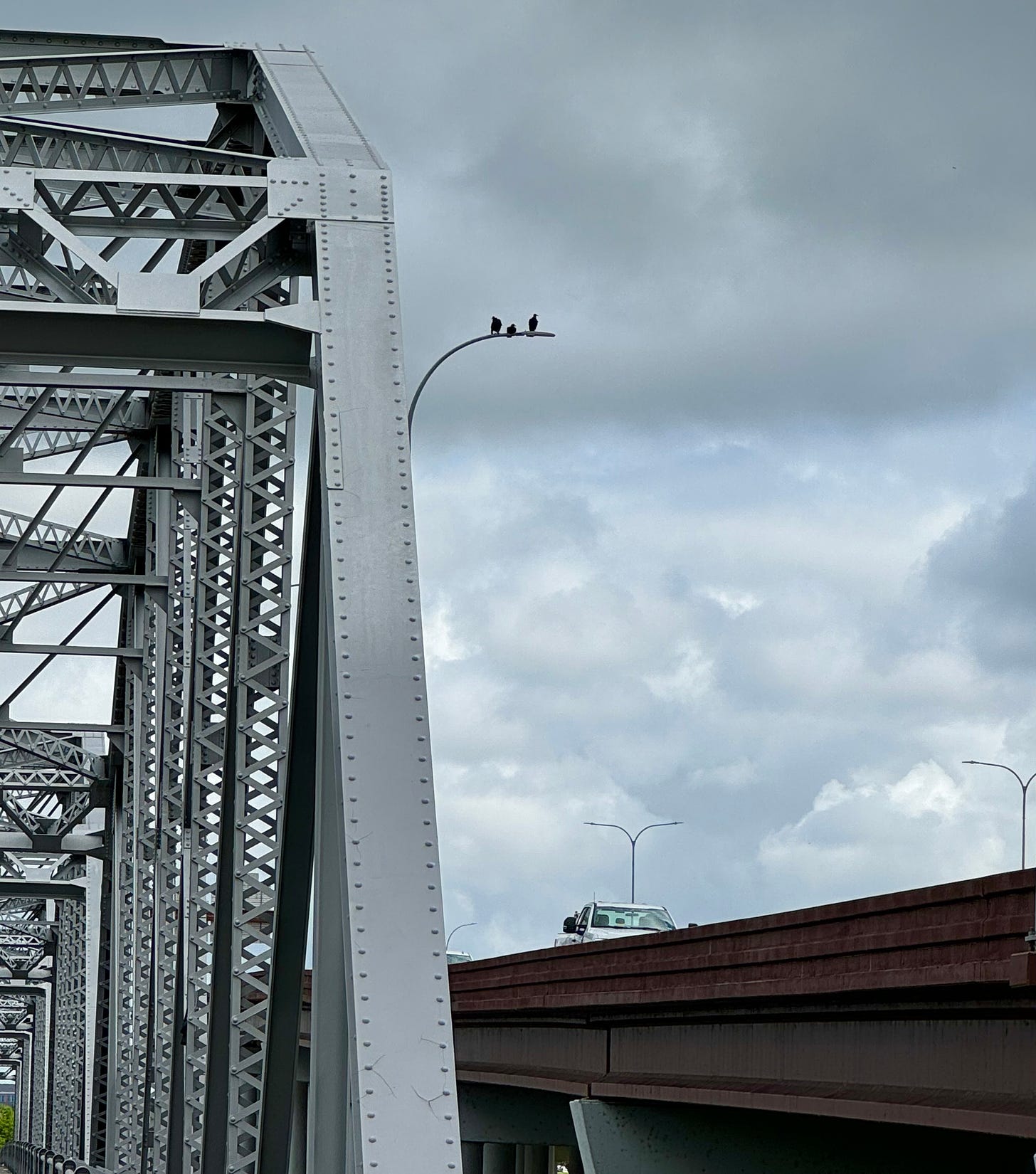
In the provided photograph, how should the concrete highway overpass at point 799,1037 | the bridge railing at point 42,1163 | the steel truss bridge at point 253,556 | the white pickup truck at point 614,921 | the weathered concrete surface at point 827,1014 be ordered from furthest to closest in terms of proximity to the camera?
1. the white pickup truck at point 614,921
2. the bridge railing at point 42,1163
3. the concrete highway overpass at point 799,1037
4. the weathered concrete surface at point 827,1014
5. the steel truss bridge at point 253,556

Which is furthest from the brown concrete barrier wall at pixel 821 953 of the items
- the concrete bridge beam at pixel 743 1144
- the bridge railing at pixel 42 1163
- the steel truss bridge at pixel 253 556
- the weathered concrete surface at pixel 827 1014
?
the bridge railing at pixel 42 1163

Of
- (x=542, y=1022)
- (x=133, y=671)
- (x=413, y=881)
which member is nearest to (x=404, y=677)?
(x=413, y=881)

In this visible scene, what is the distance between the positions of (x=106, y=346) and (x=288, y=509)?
A: 15.3ft

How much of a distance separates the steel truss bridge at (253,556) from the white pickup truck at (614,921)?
46.8ft

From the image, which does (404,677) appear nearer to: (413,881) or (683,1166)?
(413,881)

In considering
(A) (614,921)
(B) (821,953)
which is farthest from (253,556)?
(A) (614,921)

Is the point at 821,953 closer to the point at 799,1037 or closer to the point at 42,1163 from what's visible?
the point at 799,1037

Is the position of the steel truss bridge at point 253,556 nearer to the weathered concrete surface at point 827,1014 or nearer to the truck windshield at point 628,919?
the weathered concrete surface at point 827,1014

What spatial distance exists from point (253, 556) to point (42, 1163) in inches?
1144

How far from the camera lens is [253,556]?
534 inches

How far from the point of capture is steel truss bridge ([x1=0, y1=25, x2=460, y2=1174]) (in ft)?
23.4

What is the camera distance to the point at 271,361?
906cm

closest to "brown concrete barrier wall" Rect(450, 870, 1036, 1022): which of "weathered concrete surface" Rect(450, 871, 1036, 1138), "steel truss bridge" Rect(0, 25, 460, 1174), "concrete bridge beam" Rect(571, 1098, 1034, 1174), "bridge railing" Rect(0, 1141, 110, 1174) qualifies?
"weathered concrete surface" Rect(450, 871, 1036, 1138)

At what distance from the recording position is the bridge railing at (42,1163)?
27.1 meters
